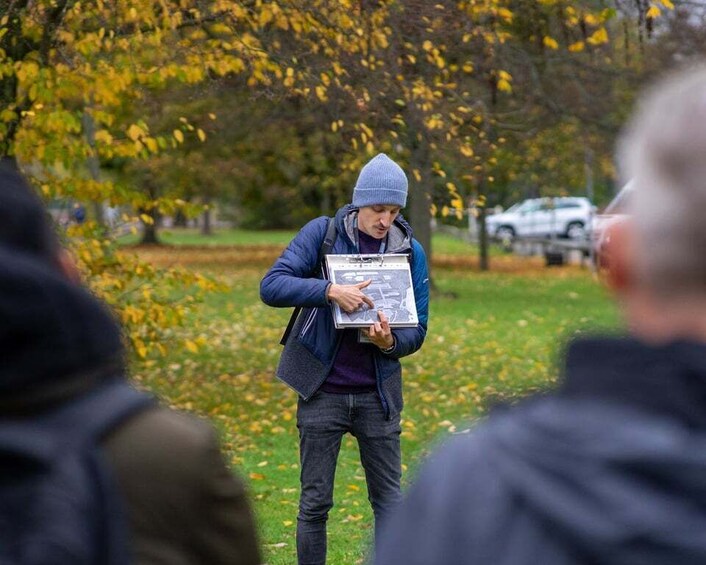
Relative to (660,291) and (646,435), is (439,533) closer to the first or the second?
(646,435)

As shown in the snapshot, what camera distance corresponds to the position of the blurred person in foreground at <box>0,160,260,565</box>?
1823 millimetres

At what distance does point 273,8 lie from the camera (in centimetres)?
1070

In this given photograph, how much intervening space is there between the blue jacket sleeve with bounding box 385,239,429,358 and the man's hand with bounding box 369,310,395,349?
78mm

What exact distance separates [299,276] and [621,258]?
391cm

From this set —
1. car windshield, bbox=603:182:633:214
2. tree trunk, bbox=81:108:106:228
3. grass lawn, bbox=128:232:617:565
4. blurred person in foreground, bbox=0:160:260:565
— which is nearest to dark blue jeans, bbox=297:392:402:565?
grass lawn, bbox=128:232:617:565

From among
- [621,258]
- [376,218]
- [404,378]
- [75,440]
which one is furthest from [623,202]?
[404,378]

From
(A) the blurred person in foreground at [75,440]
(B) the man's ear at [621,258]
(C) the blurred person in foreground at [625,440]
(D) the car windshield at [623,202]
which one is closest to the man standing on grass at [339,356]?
(D) the car windshield at [623,202]

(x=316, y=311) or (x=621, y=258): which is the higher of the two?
(x=621, y=258)

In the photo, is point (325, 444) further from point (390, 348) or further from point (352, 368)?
point (390, 348)

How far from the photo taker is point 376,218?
5539mm

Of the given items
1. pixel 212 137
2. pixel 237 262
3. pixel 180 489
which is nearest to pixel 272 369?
pixel 180 489

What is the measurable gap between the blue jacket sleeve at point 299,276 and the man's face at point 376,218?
18 cm

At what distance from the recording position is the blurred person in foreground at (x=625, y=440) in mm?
1514

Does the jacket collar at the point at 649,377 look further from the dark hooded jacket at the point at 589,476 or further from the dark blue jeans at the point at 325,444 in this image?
the dark blue jeans at the point at 325,444
